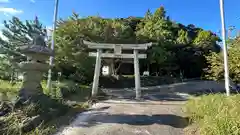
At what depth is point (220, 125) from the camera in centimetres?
439

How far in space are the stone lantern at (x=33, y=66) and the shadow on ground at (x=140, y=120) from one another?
2275 mm

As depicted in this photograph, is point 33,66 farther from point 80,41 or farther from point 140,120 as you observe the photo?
point 80,41

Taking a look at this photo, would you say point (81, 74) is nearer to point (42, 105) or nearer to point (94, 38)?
point (94, 38)

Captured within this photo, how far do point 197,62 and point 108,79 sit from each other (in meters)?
11.5

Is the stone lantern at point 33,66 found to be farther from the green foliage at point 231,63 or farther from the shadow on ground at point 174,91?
the green foliage at point 231,63

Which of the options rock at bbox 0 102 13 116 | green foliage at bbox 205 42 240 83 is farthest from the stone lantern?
green foliage at bbox 205 42 240 83

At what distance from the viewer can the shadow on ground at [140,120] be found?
21.2ft

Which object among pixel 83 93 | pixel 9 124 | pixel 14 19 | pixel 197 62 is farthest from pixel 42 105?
pixel 197 62

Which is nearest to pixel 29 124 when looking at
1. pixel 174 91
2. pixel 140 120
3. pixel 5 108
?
pixel 5 108

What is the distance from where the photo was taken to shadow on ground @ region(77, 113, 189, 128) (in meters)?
6.46

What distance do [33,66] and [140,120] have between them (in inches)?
159

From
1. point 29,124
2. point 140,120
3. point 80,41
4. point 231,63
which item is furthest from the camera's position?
point 80,41

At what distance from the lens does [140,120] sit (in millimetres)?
6852

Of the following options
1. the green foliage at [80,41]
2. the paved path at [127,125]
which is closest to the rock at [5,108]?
the paved path at [127,125]
